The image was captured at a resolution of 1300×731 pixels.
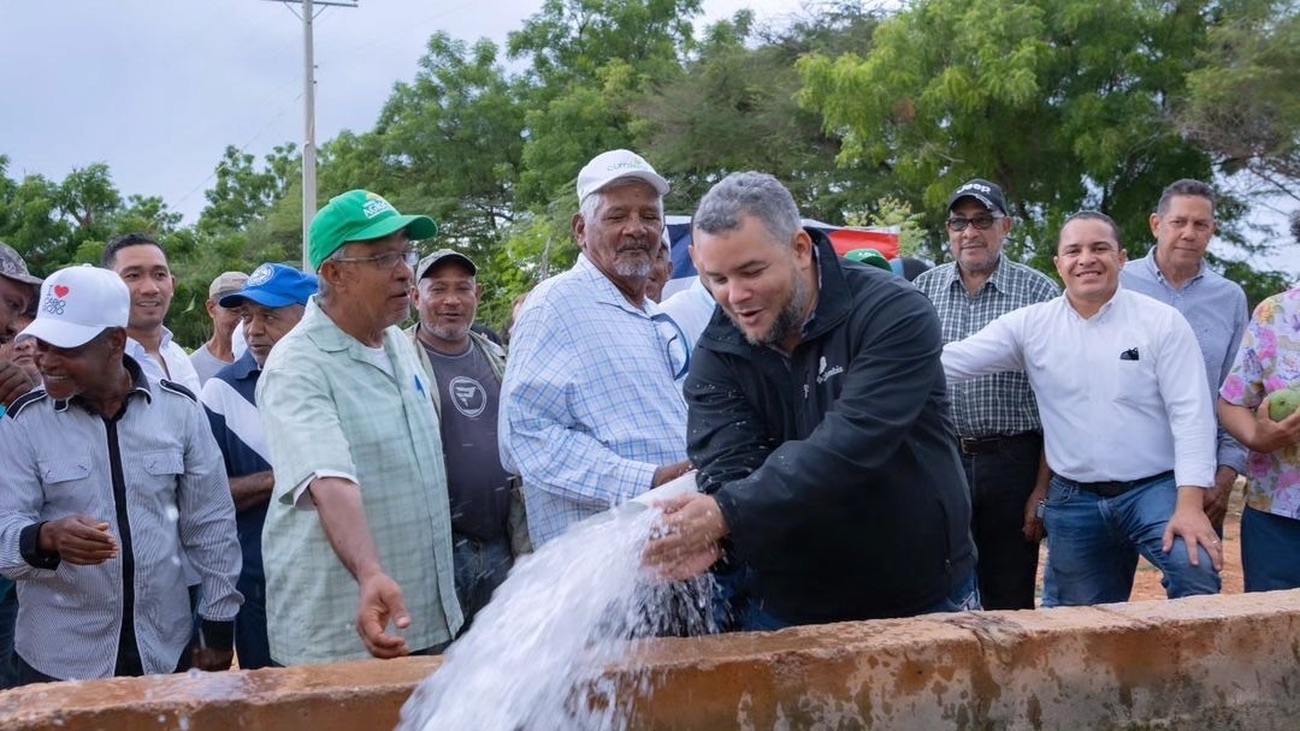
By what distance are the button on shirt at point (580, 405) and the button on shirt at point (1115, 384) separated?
1433 mm

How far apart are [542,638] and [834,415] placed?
81 centimetres

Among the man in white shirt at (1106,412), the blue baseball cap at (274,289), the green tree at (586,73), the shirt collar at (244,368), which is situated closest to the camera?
the man in white shirt at (1106,412)

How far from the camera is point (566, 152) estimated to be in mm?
27422

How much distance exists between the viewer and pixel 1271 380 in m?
4.14

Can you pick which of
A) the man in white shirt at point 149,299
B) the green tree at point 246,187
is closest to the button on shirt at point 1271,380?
the man in white shirt at point 149,299

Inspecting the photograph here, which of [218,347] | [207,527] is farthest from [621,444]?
[218,347]

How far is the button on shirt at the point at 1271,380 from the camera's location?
13.3 feet

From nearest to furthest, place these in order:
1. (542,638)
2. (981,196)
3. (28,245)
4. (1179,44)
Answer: (542,638)
(981,196)
(1179,44)
(28,245)

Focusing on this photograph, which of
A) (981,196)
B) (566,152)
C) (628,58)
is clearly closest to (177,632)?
(981,196)

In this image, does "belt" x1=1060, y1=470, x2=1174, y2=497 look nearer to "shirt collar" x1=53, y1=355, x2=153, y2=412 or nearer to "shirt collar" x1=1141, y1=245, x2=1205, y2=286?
"shirt collar" x1=1141, y1=245, x2=1205, y2=286

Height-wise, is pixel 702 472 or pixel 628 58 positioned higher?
pixel 628 58

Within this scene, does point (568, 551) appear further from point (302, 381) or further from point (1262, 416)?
point (1262, 416)

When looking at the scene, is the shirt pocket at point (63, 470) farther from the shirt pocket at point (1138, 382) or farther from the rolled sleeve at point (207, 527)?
the shirt pocket at point (1138, 382)

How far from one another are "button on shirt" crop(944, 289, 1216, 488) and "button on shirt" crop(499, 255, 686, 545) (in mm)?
1433
